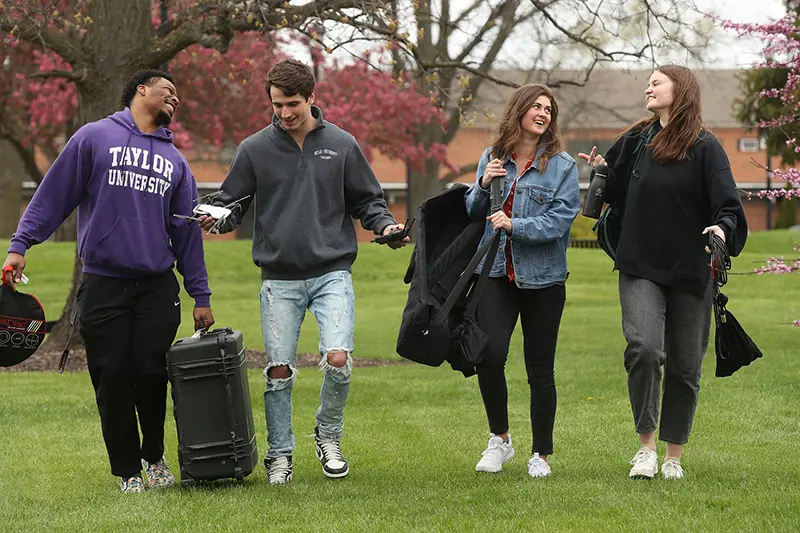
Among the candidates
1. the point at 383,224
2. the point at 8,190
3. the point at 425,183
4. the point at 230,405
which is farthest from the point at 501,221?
the point at 8,190

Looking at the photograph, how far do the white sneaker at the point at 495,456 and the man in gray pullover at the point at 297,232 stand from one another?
76 centimetres

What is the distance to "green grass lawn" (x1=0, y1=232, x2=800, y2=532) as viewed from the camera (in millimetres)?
5703

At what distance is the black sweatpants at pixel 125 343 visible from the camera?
21.3 feet

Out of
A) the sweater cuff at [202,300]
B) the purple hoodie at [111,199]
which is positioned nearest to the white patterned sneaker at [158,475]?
the sweater cuff at [202,300]

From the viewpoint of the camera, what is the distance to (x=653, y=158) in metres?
Answer: 6.59

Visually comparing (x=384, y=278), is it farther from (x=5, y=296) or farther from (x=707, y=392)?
(x=5, y=296)

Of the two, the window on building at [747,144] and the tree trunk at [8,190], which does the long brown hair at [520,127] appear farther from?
the window on building at [747,144]

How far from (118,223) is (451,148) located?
5239 centimetres

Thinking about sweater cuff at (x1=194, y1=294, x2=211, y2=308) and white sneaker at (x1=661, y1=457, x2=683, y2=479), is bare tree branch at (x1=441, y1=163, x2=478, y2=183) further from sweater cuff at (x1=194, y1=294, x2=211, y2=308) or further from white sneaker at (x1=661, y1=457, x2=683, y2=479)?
white sneaker at (x1=661, y1=457, x2=683, y2=479)

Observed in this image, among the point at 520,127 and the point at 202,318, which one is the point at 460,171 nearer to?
the point at 520,127

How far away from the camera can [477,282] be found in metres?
6.60

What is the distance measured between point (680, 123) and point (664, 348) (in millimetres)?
1205

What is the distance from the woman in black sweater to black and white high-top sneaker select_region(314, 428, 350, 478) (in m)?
1.57

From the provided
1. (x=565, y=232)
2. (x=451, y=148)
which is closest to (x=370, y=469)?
(x=565, y=232)
